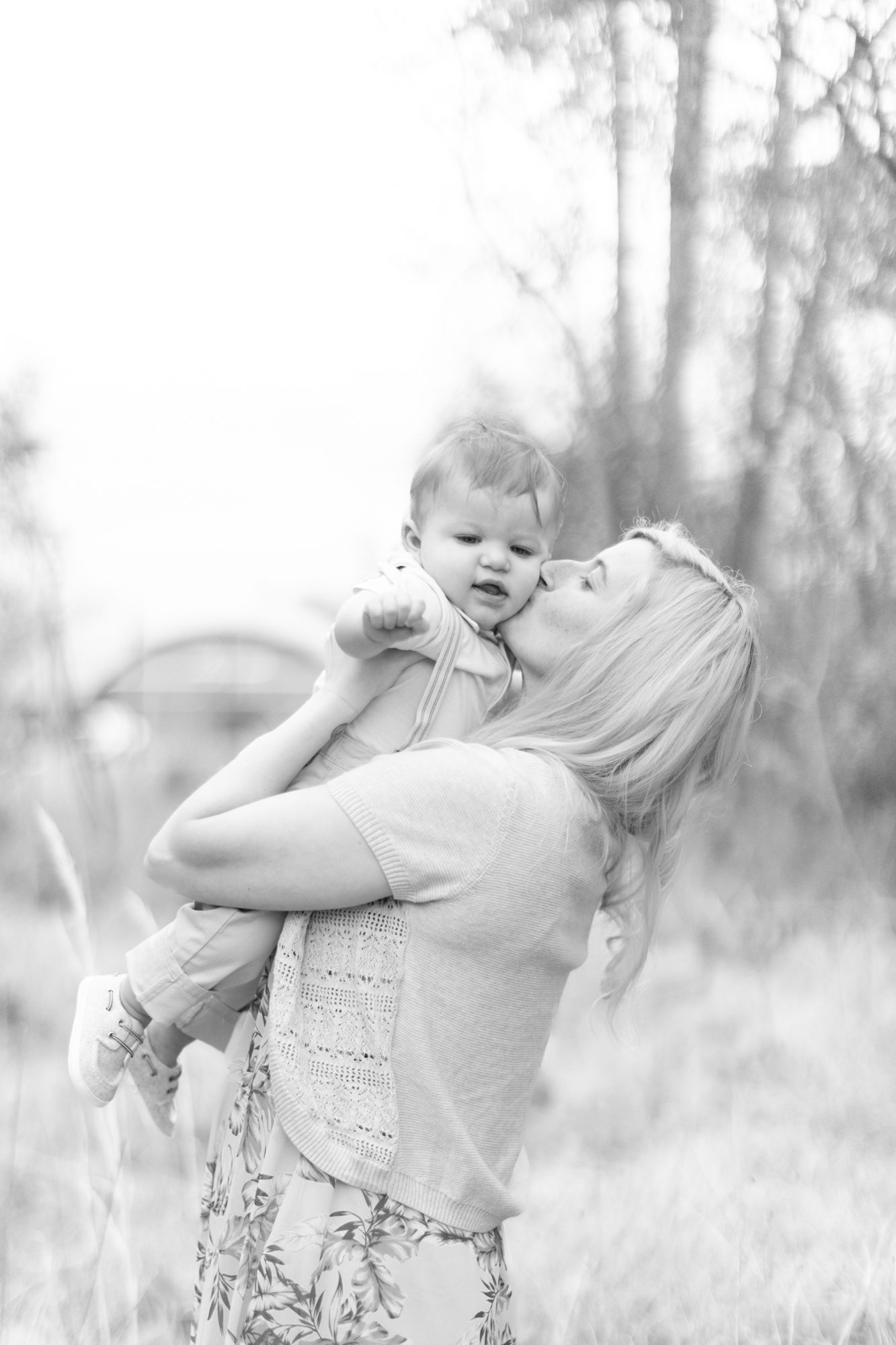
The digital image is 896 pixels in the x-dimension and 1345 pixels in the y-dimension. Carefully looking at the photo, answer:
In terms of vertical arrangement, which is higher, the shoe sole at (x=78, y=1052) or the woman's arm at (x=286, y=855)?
the woman's arm at (x=286, y=855)

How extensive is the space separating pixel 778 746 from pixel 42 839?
210cm

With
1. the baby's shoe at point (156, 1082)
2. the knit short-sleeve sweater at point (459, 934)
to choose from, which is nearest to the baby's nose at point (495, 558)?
the knit short-sleeve sweater at point (459, 934)

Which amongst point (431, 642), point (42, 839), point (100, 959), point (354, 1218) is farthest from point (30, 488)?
point (354, 1218)

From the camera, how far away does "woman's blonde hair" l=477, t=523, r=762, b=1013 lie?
1.23 metres

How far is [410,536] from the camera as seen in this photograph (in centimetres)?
140

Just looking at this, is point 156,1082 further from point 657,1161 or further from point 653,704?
point 657,1161

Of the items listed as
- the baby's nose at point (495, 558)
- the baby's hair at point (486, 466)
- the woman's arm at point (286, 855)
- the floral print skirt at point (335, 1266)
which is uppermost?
the baby's hair at point (486, 466)

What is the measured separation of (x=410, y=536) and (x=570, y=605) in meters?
0.21

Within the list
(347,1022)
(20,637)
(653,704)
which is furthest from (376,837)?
(20,637)

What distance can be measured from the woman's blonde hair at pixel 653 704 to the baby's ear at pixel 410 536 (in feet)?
0.73

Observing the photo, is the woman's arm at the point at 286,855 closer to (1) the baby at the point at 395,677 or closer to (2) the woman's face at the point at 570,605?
(1) the baby at the point at 395,677

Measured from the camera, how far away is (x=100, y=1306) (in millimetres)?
1734

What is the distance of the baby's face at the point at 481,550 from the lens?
1310mm

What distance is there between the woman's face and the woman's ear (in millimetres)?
142
